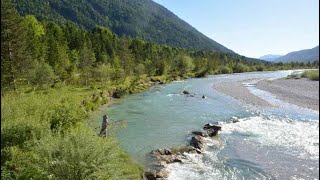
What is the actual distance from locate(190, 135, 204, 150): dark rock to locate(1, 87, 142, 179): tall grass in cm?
819

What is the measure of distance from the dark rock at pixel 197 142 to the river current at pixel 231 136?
2.88 ft

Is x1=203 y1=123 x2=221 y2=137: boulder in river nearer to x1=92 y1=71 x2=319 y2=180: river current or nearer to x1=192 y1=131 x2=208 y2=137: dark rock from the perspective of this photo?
x1=192 y1=131 x2=208 y2=137: dark rock

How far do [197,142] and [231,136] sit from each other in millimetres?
5482

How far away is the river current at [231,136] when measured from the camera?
25.4 m

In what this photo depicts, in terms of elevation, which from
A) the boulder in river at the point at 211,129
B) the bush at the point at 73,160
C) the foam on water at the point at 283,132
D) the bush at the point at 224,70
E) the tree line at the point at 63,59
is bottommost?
the foam on water at the point at 283,132

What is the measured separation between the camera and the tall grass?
49.4 ft

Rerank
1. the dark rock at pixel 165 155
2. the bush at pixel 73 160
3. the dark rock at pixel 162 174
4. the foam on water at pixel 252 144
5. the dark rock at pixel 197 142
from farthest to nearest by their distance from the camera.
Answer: the dark rock at pixel 197 142 → the dark rock at pixel 165 155 → the foam on water at pixel 252 144 → the dark rock at pixel 162 174 → the bush at pixel 73 160

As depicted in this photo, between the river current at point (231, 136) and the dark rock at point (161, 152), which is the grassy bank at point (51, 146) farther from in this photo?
the river current at point (231, 136)

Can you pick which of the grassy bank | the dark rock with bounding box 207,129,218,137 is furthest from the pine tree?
the dark rock with bounding box 207,129,218,137

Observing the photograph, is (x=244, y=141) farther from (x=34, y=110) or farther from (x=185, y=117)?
(x=34, y=110)

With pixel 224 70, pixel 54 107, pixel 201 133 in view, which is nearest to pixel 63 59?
pixel 201 133

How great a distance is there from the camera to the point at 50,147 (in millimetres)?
15281

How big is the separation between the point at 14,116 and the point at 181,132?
2055cm

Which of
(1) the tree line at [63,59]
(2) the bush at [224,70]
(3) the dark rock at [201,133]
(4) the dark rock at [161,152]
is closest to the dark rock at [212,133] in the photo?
(3) the dark rock at [201,133]
